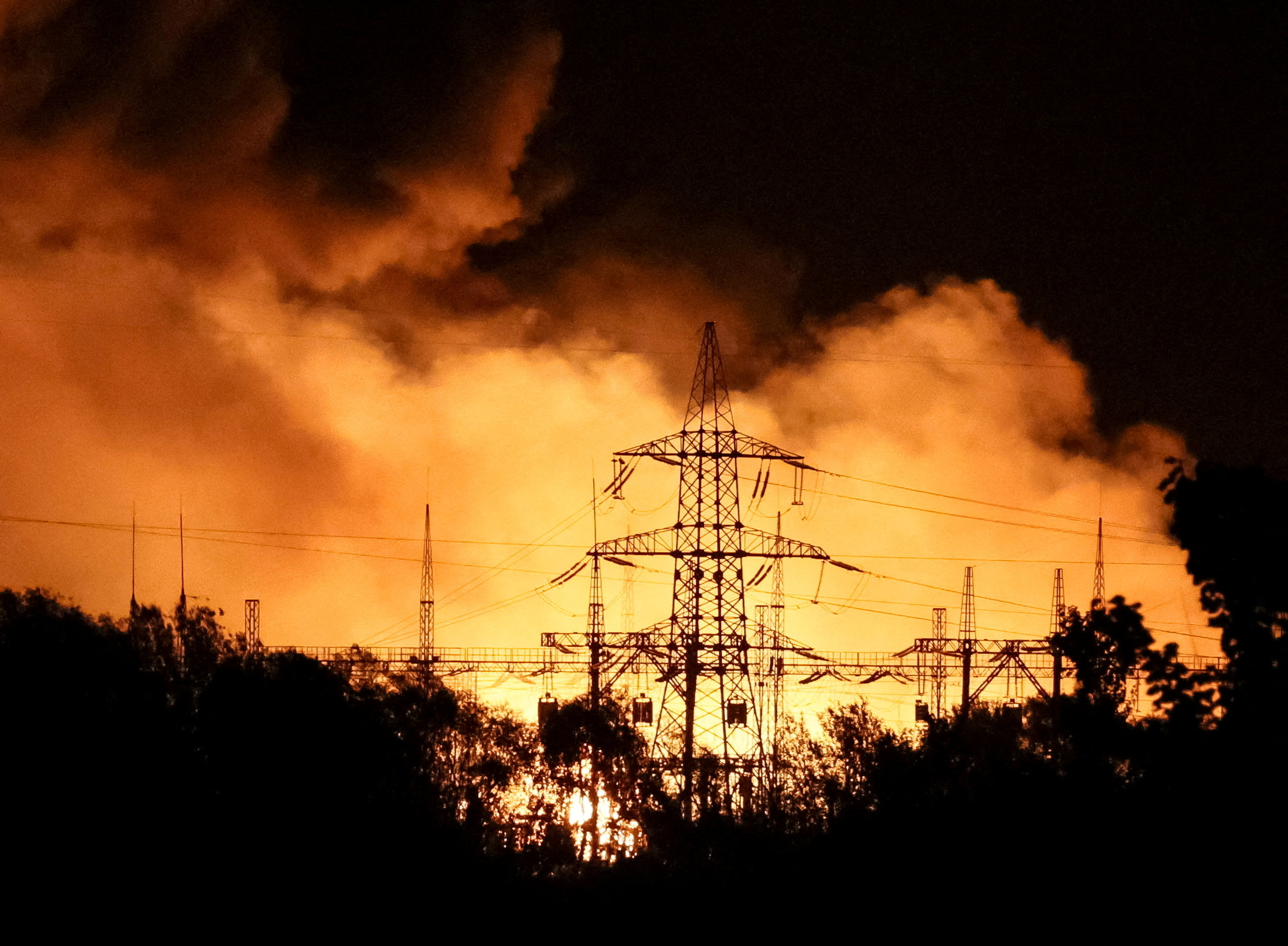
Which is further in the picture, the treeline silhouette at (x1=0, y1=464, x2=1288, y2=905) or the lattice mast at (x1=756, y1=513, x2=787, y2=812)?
the lattice mast at (x1=756, y1=513, x2=787, y2=812)

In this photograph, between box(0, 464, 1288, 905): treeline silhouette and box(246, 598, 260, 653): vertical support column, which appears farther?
box(246, 598, 260, 653): vertical support column

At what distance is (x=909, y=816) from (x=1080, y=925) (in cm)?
583

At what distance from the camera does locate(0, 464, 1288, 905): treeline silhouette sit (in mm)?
13820

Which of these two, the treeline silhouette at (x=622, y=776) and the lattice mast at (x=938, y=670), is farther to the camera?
the lattice mast at (x=938, y=670)

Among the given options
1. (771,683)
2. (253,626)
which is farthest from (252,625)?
(771,683)

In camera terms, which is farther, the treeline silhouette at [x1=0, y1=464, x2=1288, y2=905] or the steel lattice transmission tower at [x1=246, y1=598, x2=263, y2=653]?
the steel lattice transmission tower at [x1=246, y1=598, x2=263, y2=653]

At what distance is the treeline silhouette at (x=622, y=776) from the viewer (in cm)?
1382

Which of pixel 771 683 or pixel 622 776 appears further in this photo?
pixel 771 683

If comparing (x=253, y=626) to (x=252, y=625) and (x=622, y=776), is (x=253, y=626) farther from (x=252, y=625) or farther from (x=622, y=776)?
(x=622, y=776)

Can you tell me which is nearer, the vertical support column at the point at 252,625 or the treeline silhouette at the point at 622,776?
the treeline silhouette at the point at 622,776

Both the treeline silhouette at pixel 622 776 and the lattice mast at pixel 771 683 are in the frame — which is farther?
the lattice mast at pixel 771 683

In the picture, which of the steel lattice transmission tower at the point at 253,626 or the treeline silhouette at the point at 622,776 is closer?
the treeline silhouette at the point at 622,776

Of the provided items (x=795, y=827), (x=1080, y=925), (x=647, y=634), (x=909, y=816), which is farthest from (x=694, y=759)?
(x=1080, y=925)

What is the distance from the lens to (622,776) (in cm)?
3778
